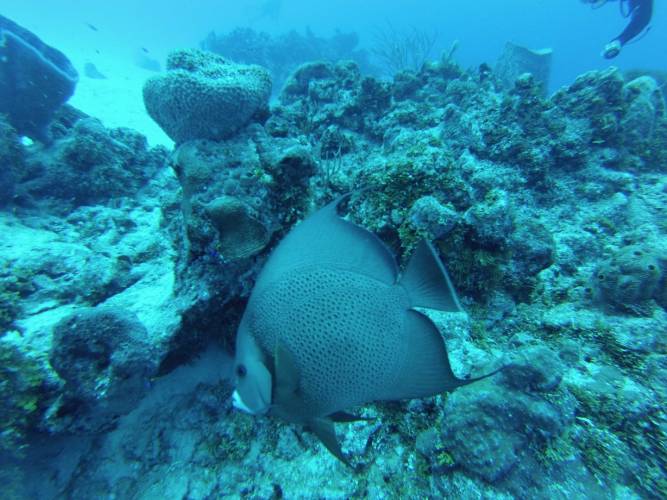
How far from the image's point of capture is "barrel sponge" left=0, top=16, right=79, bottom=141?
587 centimetres

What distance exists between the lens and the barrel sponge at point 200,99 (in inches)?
127

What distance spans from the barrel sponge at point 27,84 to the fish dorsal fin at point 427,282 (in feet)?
25.0

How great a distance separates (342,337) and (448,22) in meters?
94.8

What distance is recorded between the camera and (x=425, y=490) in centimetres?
192

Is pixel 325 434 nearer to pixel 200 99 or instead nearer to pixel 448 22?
pixel 200 99

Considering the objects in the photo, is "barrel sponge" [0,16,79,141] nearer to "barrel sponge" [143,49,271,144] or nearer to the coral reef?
the coral reef

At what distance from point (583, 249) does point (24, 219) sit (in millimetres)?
7176

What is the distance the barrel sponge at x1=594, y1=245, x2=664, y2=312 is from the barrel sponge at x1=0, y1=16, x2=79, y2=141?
8.73 m

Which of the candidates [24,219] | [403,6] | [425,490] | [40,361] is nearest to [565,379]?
[425,490]

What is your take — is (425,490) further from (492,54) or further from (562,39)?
(562,39)

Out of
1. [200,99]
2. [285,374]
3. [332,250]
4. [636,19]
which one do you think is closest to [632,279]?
[332,250]

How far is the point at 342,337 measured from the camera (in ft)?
4.26

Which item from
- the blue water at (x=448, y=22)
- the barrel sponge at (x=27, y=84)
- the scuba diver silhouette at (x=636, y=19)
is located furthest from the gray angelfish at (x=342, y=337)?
the blue water at (x=448, y=22)

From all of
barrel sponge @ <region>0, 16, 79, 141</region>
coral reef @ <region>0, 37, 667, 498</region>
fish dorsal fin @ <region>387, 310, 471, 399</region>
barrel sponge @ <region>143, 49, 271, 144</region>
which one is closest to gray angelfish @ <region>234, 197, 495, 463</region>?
fish dorsal fin @ <region>387, 310, 471, 399</region>
